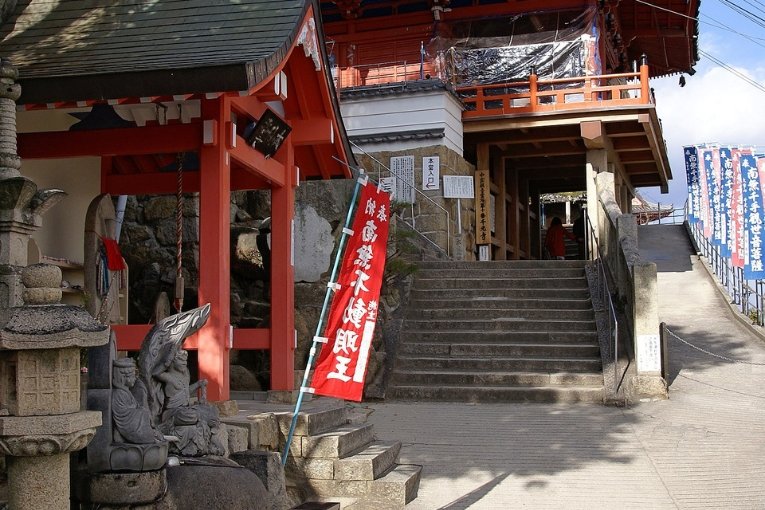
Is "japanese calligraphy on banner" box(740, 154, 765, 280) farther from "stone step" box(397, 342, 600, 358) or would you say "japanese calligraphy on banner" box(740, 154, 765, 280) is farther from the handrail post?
"stone step" box(397, 342, 600, 358)

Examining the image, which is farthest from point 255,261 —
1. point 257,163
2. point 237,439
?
point 237,439

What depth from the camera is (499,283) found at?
15.3m

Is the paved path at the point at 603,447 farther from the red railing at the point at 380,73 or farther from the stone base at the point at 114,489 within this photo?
the red railing at the point at 380,73

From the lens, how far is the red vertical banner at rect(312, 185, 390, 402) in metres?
7.28

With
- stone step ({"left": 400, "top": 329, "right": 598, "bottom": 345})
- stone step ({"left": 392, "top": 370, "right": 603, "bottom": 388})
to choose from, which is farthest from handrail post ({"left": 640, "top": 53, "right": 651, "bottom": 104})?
stone step ({"left": 392, "top": 370, "right": 603, "bottom": 388})

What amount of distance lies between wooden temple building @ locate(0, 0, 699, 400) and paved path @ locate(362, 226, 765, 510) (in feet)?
6.94

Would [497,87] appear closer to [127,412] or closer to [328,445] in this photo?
[328,445]

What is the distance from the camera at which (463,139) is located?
21.5 meters

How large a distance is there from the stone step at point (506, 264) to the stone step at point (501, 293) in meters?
0.86

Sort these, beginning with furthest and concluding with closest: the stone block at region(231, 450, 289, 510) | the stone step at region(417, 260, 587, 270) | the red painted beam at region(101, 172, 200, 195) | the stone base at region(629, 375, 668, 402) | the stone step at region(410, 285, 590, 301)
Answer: the stone step at region(417, 260, 587, 270) < the stone step at region(410, 285, 590, 301) < the stone base at region(629, 375, 668, 402) < the red painted beam at region(101, 172, 200, 195) < the stone block at region(231, 450, 289, 510)

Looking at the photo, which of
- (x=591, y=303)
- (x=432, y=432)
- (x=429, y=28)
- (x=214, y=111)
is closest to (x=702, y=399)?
(x=591, y=303)

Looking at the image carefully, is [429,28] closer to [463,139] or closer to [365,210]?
[463,139]

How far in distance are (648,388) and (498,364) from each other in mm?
2206

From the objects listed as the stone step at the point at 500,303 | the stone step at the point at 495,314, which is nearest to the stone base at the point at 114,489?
the stone step at the point at 495,314
